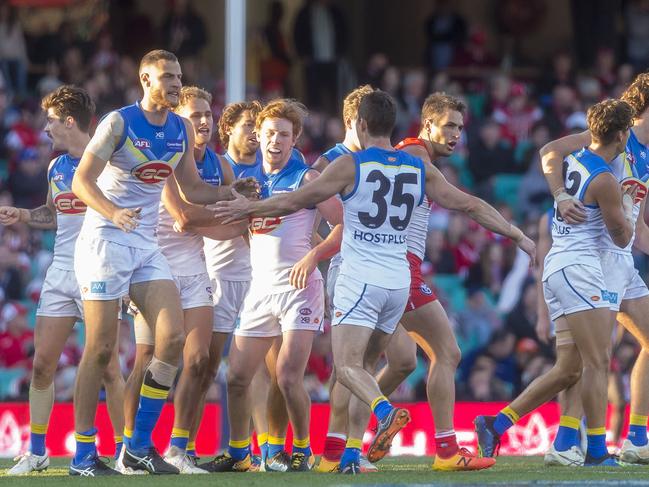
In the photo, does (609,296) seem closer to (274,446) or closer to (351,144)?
(351,144)

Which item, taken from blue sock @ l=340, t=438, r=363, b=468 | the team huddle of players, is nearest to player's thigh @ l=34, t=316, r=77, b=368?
the team huddle of players

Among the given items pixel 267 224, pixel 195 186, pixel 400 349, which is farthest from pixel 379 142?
pixel 400 349

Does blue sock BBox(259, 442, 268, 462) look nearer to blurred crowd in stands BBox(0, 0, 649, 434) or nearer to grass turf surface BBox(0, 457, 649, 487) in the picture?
grass turf surface BBox(0, 457, 649, 487)

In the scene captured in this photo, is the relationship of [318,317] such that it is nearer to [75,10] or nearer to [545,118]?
[545,118]

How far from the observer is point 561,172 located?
9.91 meters

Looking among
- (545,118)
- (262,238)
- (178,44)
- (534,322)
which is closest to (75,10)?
(178,44)

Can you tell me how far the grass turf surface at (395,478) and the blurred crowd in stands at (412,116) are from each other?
6.08 meters

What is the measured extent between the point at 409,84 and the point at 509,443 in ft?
24.4

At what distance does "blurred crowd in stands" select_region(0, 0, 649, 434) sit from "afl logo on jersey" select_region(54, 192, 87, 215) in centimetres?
550

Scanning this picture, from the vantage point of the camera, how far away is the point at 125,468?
9.48 meters

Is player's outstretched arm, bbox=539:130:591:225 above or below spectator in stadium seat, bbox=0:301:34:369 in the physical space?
above

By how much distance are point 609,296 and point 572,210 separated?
2.03 ft

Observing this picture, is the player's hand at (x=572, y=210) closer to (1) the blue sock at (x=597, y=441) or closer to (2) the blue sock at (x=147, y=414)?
(1) the blue sock at (x=597, y=441)

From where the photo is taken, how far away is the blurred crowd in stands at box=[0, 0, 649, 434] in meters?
16.5
